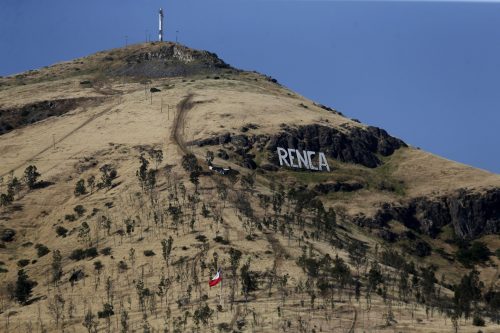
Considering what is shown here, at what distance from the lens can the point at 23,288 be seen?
161m

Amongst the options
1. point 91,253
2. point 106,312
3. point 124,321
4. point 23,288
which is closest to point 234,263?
point 106,312

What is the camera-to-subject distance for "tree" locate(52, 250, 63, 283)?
543ft

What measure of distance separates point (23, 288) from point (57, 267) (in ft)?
25.6

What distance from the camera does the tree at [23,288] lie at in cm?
15950

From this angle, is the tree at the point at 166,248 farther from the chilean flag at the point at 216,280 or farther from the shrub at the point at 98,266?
the chilean flag at the point at 216,280

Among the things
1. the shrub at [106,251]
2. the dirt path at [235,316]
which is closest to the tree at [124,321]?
the dirt path at [235,316]

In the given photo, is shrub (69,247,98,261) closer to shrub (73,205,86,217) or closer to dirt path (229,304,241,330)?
shrub (73,205,86,217)

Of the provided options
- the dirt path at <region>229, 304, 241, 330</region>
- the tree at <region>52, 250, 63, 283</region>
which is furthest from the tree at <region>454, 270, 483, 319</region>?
the tree at <region>52, 250, 63, 283</region>

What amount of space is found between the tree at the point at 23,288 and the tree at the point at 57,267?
4.03 meters

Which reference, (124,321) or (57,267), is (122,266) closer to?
(57,267)

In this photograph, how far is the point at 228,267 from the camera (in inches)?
6319

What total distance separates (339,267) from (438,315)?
61.0 ft

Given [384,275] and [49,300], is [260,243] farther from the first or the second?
[49,300]

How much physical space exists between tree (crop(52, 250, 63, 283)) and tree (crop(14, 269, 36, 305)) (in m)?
4.03
